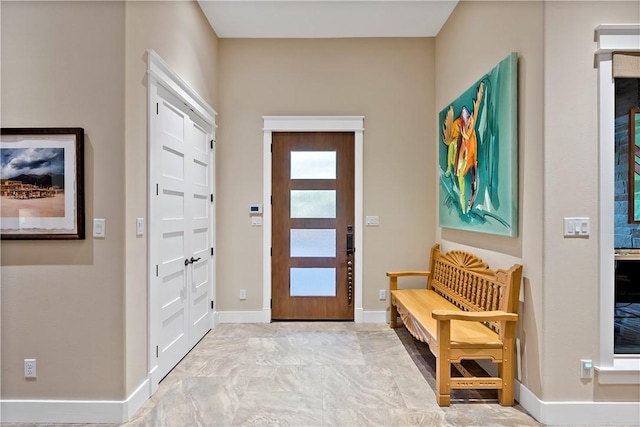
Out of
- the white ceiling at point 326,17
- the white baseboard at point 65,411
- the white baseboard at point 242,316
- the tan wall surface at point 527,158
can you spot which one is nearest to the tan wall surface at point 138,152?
the white baseboard at point 65,411

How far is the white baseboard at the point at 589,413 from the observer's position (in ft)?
7.38

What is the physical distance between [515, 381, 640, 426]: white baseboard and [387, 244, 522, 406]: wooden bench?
0.81ft

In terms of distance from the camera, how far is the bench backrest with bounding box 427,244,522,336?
8.04 ft

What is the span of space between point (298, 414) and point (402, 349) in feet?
4.79

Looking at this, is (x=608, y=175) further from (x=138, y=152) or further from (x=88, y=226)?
(x=88, y=226)

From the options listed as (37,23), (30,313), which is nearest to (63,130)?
(37,23)

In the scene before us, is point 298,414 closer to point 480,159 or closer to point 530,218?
point 530,218

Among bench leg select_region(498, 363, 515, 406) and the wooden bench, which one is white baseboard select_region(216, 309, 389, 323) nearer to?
the wooden bench

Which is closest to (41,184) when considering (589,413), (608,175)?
(608,175)

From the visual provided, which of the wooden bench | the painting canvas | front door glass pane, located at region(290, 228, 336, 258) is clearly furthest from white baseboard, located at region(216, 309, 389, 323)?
the painting canvas

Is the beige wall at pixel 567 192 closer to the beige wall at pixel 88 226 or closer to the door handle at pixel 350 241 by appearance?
the door handle at pixel 350 241

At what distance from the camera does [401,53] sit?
4.29 metres

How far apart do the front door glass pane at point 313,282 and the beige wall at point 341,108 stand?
1.37 feet

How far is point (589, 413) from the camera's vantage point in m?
2.26
